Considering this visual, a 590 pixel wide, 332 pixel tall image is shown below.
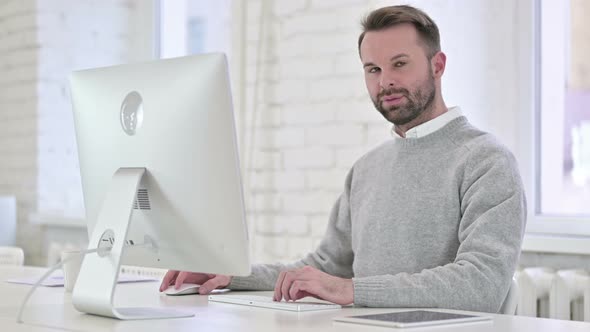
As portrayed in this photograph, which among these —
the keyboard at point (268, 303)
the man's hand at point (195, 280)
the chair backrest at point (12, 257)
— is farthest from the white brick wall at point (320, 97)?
the keyboard at point (268, 303)

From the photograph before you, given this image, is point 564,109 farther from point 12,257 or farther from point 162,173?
point 12,257

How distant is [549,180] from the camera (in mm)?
2896

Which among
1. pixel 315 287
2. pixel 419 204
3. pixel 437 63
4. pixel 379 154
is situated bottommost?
pixel 315 287

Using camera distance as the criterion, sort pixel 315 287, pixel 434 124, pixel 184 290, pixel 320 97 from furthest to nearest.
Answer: pixel 320 97 → pixel 434 124 → pixel 184 290 → pixel 315 287

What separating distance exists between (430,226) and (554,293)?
55 centimetres

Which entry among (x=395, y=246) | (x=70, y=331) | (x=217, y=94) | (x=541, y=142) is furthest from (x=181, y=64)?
(x=541, y=142)

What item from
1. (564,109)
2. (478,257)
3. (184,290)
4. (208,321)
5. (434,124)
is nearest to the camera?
(208,321)

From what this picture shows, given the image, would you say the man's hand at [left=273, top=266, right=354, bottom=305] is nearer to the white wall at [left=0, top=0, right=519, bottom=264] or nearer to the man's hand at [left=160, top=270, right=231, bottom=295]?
the man's hand at [left=160, top=270, right=231, bottom=295]

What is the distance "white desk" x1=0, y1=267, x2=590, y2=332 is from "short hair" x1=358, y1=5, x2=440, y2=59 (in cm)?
77

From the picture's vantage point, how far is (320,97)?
318 centimetres

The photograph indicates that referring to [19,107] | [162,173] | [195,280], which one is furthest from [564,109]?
[19,107]

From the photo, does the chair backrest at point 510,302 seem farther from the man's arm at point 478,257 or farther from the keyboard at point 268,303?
the keyboard at point 268,303

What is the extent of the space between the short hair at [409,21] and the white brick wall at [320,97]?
2.01 ft

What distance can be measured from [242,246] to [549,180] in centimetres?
150
